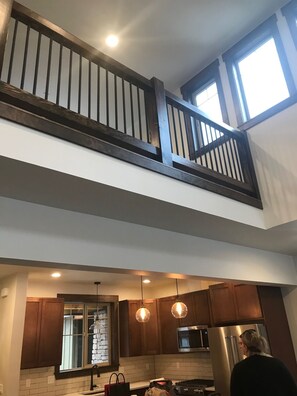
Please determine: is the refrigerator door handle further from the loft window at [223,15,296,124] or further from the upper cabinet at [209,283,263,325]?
the loft window at [223,15,296,124]

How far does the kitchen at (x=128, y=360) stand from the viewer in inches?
216

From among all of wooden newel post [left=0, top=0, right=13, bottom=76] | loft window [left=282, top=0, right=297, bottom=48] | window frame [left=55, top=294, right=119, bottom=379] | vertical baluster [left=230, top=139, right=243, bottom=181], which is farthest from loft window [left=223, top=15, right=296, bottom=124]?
window frame [left=55, top=294, right=119, bottom=379]

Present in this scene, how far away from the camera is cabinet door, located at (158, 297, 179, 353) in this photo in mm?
6398

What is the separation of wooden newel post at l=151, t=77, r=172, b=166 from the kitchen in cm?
321

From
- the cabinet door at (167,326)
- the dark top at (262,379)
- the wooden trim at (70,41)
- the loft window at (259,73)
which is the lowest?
the dark top at (262,379)

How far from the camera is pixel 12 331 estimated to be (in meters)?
4.68

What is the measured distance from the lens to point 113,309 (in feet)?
22.4

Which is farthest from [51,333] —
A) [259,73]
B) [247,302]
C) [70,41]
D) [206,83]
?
[259,73]

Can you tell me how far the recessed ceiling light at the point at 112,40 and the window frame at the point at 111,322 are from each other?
4504 millimetres

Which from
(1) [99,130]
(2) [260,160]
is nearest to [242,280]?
(2) [260,160]

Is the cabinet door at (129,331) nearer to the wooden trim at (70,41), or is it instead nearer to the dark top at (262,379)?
the dark top at (262,379)

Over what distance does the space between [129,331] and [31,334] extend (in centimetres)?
202

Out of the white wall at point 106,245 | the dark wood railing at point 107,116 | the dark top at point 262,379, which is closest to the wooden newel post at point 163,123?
the dark wood railing at point 107,116

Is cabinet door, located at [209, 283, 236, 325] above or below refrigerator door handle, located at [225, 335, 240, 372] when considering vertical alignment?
above
